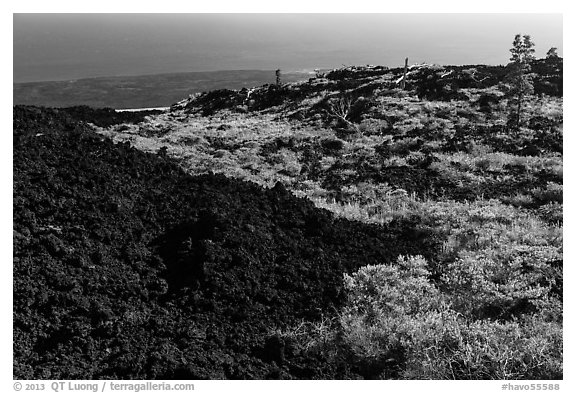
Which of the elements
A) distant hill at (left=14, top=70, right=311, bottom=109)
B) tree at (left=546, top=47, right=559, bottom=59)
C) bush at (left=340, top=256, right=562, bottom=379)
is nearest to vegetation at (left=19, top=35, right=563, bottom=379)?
bush at (left=340, top=256, right=562, bottom=379)

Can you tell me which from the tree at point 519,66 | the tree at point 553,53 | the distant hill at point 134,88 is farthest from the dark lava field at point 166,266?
the distant hill at point 134,88

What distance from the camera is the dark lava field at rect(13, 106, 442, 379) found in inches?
202

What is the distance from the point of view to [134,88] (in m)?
47.8

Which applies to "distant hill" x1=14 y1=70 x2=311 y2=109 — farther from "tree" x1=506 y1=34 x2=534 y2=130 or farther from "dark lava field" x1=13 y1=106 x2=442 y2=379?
"dark lava field" x1=13 y1=106 x2=442 y2=379

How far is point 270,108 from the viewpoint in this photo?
99.2 feet

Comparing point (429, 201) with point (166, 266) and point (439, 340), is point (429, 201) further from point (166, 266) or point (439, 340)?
point (166, 266)

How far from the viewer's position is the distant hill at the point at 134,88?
41.9 metres

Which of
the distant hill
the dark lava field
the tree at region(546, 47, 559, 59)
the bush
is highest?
the tree at region(546, 47, 559, 59)

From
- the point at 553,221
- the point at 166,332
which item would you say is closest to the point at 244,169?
the point at 553,221

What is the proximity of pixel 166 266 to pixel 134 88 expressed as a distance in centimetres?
4497

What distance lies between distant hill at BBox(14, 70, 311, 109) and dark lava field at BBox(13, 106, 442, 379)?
3477cm

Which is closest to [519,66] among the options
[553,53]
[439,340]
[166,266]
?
[553,53]
